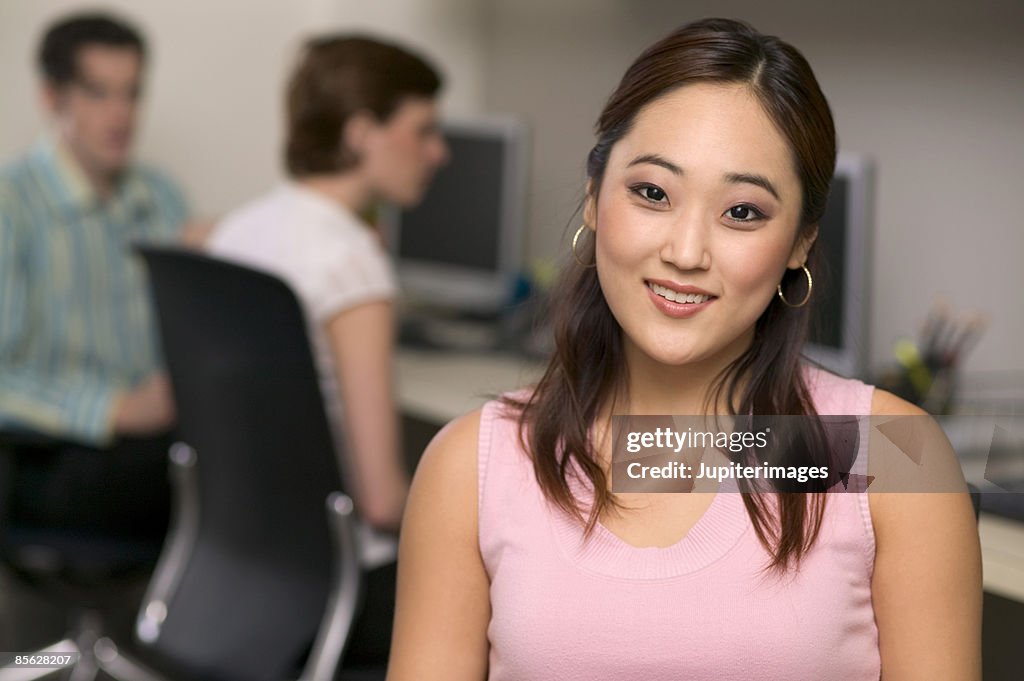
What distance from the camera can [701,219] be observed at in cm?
89

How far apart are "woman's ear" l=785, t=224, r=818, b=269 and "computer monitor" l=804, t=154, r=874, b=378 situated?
941 millimetres

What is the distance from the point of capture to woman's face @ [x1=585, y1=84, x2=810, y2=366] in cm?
89

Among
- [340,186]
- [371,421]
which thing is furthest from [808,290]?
[340,186]

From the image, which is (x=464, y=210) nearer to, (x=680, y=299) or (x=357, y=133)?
(x=357, y=133)

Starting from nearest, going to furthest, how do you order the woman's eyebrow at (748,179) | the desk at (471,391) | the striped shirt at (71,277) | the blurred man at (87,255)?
the woman's eyebrow at (748,179) → the desk at (471,391) → the blurred man at (87,255) → the striped shirt at (71,277)

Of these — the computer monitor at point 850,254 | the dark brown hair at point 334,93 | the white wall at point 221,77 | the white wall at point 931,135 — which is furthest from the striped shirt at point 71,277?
the computer monitor at point 850,254

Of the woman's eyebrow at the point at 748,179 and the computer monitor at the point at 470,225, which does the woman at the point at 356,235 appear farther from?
the woman's eyebrow at the point at 748,179

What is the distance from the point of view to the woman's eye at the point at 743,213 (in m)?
0.90

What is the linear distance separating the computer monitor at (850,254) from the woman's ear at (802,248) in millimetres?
941

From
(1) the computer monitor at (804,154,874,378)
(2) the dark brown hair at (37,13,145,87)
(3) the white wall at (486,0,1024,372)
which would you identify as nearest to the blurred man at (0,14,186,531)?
(2) the dark brown hair at (37,13,145,87)

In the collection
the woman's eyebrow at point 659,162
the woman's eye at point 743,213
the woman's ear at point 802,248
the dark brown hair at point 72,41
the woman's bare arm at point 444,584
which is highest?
the dark brown hair at point 72,41

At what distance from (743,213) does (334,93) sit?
1.26 metres

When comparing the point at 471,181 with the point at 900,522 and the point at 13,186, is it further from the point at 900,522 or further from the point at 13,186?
the point at 900,522

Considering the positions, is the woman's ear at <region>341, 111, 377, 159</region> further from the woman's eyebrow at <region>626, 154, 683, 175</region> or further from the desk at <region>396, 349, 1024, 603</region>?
the woman's eyebrow at <region>626, 154, 683, 175</region>
